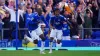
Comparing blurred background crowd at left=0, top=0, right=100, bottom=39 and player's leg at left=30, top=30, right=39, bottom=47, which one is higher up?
blurred background crowd at left=0, top=0, right=100, bottom=39

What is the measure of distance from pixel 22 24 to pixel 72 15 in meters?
2.87

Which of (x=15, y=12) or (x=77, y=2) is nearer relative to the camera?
(x=15, y=12)

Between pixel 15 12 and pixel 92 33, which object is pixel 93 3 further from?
pixel 15 12

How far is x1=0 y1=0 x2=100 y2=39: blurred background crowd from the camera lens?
19.4m

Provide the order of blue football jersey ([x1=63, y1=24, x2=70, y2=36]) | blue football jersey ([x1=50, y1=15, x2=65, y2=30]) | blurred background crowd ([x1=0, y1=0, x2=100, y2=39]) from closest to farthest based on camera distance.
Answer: blue football jersey ([x1=50, y1=15, x2=65, y2=30]) < blurred background crowd ([x1=0, y1=0, x2=100, y2=39]) < blue football jersey ([x1=63, y1=24, x2=70, y2=36])

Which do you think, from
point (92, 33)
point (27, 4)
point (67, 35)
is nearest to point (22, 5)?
point (27, 4)

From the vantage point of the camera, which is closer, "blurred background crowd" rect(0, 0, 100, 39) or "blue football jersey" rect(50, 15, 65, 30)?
"blue football jersey" rect(50, 15, 65, 30)

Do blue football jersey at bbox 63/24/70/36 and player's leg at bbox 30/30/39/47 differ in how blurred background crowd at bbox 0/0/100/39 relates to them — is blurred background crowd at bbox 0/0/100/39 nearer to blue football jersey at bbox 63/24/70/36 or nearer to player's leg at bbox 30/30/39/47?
blue football jersey at bbox 63/24/70/36

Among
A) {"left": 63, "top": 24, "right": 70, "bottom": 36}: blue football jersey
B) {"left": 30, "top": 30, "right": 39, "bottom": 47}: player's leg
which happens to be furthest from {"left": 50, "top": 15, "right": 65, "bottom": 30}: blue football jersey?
{"left": 63, "top": 24, "right": 70, "bottom": 36}: blue football jersey

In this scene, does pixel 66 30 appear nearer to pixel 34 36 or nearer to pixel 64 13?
pixel 64 13

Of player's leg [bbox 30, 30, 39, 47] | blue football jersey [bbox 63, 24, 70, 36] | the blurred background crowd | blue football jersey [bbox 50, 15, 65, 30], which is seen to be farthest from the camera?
blue football jersey [bbox 63, 24, 70, 36]

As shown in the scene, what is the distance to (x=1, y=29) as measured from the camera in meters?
19.8

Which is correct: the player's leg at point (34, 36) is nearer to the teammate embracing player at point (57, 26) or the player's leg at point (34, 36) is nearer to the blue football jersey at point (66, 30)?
the teammate embracing player at point (57, 26)

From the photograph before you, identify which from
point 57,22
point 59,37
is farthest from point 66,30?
point 57,22
